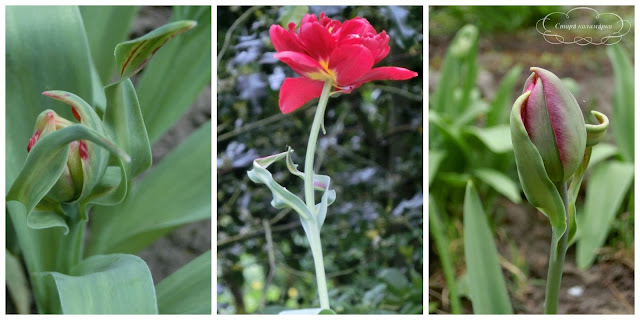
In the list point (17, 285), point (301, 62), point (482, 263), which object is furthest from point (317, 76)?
point (17, 285)

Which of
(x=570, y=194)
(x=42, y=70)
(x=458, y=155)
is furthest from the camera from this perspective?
(x=458, y=155)

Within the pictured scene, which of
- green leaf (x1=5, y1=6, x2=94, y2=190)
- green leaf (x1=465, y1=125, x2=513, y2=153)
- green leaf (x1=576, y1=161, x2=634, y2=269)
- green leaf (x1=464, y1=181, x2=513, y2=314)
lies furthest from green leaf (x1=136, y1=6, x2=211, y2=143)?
green leaf (x1=576, y1=161, x2=634, y2=269)

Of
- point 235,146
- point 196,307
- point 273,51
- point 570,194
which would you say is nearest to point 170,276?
point 196,307

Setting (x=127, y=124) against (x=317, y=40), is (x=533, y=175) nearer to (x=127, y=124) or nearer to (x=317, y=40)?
(x=317, y=40)

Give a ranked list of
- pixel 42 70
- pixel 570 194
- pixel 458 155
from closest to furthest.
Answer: pixel 570 194, pixel 42 70, pixel 458 155

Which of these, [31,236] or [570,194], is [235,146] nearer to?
[31,236]

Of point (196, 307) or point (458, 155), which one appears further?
point (458, 155)
